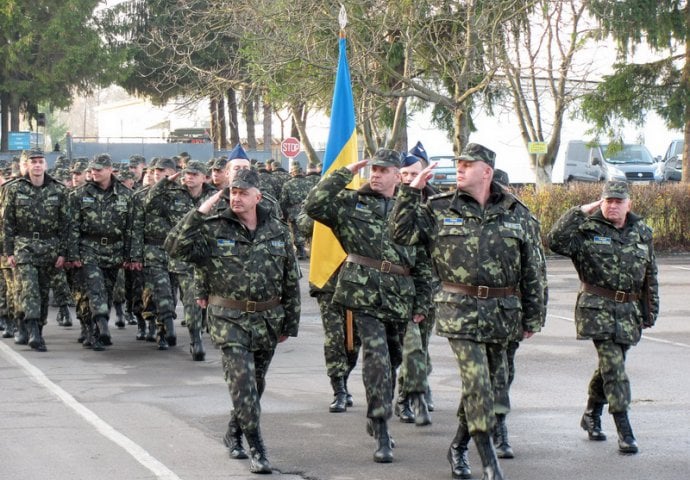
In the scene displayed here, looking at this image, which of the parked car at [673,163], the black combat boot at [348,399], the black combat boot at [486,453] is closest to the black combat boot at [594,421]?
the black combat boot at [486,453]

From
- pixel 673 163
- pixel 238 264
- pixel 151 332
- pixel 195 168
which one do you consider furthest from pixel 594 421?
pixel 673 163

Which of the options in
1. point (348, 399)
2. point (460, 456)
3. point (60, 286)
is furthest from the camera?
point (60, 286)

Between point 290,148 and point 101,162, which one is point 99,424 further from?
point 290,148

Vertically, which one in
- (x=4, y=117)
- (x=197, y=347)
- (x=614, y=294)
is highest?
(x=4, y=117)

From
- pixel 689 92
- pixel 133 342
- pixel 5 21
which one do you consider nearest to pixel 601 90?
pixel 689 92

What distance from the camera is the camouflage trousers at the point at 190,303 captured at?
1327 centimetres

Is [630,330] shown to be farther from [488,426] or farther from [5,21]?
[5,21]

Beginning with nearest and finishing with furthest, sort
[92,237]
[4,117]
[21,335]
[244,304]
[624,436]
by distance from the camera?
1. [244,304]
2. [624,436]
3. [92,237]
4. [21,335]
5. [4,117]

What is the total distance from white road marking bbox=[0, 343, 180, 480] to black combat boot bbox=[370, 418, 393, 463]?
4.49 ft

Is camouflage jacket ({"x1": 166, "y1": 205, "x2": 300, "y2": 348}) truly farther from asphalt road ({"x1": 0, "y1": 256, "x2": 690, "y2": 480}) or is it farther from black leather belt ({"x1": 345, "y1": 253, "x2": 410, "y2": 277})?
asphalt road ({"x1": 0, "y1": 256, "x2": 690, "y2": 480})

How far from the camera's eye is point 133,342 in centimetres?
1473

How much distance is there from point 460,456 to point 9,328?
28.4 ft

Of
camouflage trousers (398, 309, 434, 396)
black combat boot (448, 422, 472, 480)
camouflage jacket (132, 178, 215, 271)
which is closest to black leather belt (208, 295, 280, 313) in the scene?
black combat boot (448, 422, 472, 480)

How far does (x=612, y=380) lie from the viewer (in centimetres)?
891
